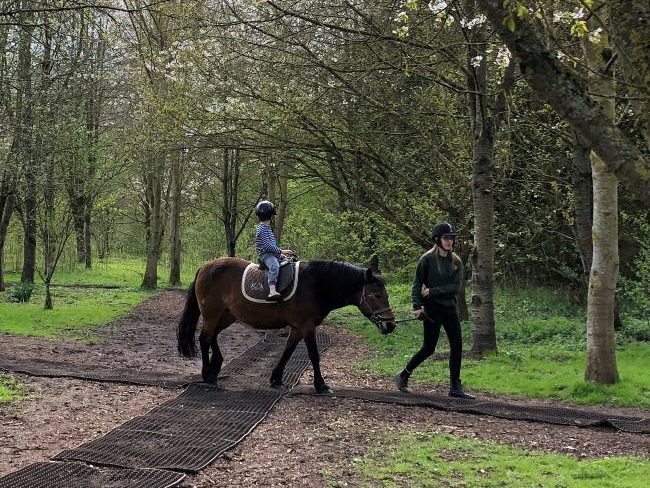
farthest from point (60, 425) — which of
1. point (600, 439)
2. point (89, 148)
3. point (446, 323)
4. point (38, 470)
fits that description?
point (89, 148)

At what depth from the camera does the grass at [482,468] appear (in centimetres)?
473

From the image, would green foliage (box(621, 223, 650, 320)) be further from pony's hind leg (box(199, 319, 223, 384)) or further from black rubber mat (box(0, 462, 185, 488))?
black rubber mat (box(0, 462, 185, 488))

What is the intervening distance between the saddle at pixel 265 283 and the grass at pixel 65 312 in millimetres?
5891

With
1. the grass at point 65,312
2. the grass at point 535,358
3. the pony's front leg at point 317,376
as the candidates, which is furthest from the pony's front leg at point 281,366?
the grass at point 65,312

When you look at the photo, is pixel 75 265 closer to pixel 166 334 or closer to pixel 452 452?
pixel 166 334

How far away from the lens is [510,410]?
23.7ft

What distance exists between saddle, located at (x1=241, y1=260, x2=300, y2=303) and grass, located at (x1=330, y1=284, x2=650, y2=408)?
252cm

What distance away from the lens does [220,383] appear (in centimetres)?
829

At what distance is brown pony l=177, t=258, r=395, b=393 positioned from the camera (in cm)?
793

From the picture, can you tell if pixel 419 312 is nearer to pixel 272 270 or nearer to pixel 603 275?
A: pixel 272 270

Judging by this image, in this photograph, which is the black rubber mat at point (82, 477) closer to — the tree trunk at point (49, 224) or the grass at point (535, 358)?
the grass at point (535, 358)

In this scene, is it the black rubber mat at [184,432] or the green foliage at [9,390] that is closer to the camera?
the black rubber mat at [184,432]

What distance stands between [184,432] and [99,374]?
10.1 feet

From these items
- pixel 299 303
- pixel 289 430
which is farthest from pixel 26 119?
pixel 289 430
